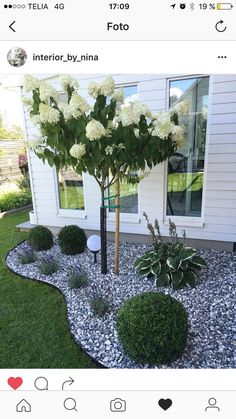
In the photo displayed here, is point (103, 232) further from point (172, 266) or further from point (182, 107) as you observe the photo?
point (182, 107)

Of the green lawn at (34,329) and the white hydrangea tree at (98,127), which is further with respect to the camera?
the white hydrangea tree at (98,127)

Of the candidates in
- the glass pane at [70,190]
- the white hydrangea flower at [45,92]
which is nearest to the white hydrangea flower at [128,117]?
the white hydrangea flower at [45,92]

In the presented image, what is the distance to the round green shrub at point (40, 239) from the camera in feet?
12.2

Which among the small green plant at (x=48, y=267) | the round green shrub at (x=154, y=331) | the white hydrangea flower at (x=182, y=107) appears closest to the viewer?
the round green shrub at (x=154, y=331)

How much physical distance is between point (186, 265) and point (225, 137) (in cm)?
170

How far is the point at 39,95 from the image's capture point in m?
2.25

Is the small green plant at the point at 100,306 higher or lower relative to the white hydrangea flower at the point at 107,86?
lower
